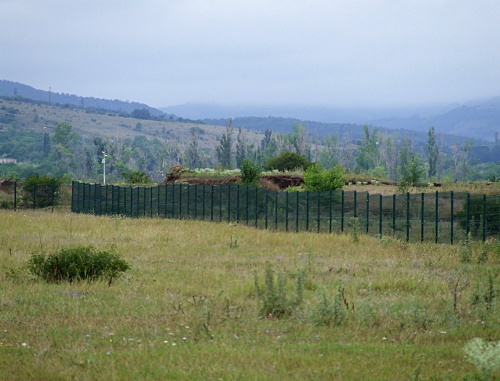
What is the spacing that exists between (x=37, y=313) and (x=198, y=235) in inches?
680

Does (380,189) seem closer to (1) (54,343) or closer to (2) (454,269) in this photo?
(2) (454,269)

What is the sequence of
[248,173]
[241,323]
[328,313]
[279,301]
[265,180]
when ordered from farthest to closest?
[265,180] < [248,173] < [279,301] < [241,323] < [328,313]

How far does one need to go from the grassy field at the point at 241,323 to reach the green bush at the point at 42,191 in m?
37.7

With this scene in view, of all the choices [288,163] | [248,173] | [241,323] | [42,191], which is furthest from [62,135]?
[241,323]

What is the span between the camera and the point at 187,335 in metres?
11.0

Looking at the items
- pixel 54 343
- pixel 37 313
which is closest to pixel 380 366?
pixel 54 343

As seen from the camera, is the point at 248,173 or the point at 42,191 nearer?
the point at 248,173

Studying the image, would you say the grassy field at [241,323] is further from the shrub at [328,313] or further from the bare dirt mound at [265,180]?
the bare dirt mound at [265,180]

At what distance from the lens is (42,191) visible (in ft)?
189

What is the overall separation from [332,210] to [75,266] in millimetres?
20739

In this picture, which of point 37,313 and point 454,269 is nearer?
point 37,313

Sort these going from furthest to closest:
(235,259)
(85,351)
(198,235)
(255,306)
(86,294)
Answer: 1. (198,235)
2. (235,259)
3. (86,294)
4. (255,306)
5. (85,351)

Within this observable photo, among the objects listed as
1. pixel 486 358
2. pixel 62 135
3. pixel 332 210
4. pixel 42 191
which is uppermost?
pixel 62 135

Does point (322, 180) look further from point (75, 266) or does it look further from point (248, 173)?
point (75, 266)
